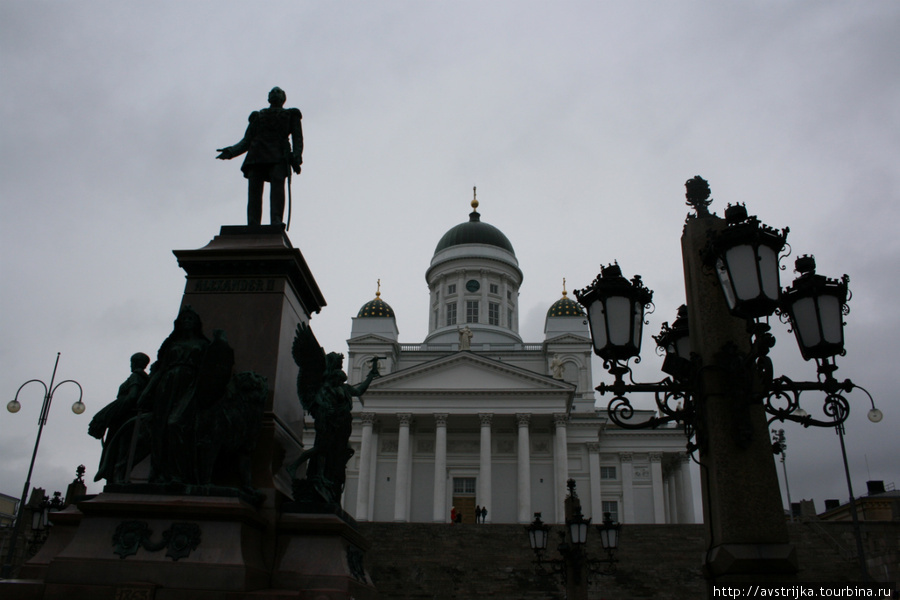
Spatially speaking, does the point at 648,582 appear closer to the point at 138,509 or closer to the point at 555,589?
the point at 555,589

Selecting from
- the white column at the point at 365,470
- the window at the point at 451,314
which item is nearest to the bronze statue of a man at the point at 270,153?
the white column at the point at 365,470

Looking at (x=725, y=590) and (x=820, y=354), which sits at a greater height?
(x=820, y=354)

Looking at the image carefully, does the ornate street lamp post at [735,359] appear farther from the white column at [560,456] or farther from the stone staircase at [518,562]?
the white column at [560,456]

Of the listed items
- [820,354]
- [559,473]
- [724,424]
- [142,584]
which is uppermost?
[559,473]

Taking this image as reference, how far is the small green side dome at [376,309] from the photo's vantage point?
64.0 m

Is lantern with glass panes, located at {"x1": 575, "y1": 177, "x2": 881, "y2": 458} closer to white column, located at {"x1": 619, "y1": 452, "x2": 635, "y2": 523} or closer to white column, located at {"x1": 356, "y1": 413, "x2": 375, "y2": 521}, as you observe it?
white column, located at {"x1": 356, "y1": 413, "x2": 375, "y2": 521}

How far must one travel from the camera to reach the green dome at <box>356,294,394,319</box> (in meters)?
64.0

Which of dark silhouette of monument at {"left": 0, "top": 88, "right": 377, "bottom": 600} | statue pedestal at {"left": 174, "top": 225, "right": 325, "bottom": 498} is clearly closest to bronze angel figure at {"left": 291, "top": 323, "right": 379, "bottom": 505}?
dark silhouette of monument at {"left": 0, "top": 88, "right": 377, "bottom": 600}

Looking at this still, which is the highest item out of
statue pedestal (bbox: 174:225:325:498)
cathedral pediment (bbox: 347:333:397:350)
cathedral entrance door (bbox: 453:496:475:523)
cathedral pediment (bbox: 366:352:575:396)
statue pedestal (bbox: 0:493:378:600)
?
cathedral pediment (bbox: 347:333:397:350)

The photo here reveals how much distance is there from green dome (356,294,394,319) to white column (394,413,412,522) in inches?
648

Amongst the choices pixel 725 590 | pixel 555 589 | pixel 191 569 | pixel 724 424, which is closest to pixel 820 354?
pixel 724 424

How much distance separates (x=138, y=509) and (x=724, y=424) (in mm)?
4167

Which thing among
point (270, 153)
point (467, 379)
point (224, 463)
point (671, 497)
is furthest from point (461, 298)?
point (224, 463)

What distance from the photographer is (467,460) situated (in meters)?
50.9
